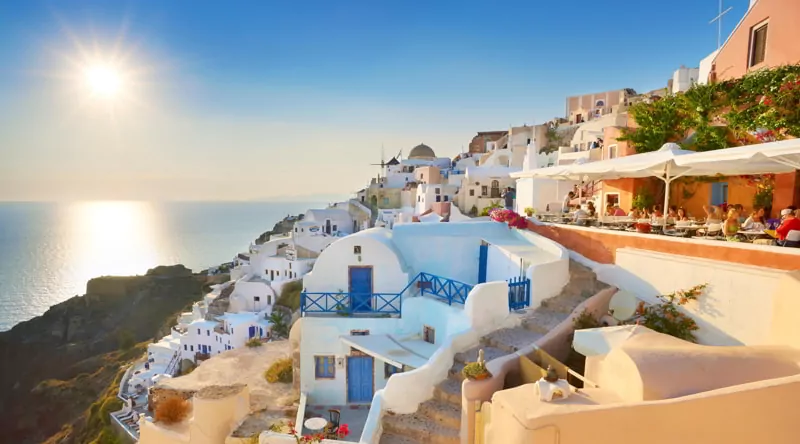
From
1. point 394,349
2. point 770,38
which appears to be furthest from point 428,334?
point 770,38

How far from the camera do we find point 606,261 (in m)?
10.9

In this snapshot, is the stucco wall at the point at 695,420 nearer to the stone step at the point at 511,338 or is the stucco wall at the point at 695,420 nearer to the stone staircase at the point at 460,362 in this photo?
the stone staircase at the point at 460,362

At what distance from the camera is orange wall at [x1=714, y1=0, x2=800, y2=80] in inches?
460

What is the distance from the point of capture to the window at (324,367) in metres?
12.3

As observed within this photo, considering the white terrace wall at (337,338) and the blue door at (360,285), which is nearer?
the white terrace wall at (337,338)

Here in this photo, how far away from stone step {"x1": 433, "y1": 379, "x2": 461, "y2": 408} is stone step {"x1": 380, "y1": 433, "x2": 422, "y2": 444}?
1.02 meters

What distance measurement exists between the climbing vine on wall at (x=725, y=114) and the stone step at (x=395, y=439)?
42.0 ft

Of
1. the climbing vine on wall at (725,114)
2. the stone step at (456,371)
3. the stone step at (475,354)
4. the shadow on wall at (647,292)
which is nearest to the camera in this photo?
the shadow on wall at (647,292)

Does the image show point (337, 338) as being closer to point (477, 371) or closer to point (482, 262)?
point (482, 262)

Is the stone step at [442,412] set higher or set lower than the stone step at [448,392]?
lower

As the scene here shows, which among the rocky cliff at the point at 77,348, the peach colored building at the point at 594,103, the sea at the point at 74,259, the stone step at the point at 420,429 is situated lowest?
the sea at the point at 74,259

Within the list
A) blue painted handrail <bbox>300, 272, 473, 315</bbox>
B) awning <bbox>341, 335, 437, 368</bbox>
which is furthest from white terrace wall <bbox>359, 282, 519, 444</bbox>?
blue painted handrail <bbox>300, 272, 473, 315</bbox>

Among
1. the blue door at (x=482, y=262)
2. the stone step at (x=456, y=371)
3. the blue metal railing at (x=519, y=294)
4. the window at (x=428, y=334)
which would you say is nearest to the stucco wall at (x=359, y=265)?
the window at (x=428, y=334)

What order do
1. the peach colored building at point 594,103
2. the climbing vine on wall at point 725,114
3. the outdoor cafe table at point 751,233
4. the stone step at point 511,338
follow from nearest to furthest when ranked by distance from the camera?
the outdoor cafe table at point 751,233 → the stone step at point 511,338 → the climbing vine on wall at point 725,114 → the peach colored building at point 594,103
